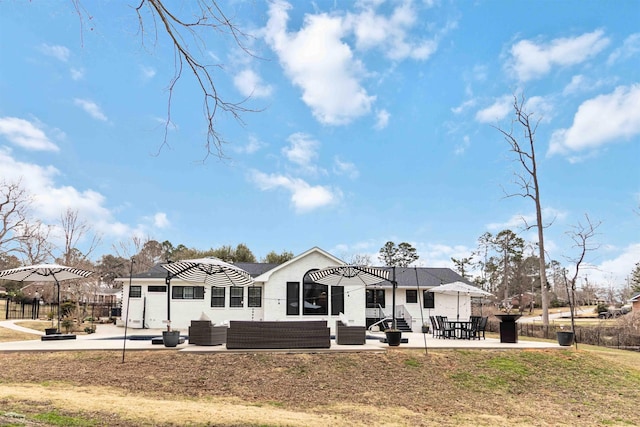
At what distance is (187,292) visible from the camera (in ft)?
75.7

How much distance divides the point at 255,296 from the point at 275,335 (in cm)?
1066

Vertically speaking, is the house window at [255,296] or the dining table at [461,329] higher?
the house window at [255,296]

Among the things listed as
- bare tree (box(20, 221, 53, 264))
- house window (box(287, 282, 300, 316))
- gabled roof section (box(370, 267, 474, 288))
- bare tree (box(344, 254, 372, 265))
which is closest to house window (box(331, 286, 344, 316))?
house window (box(287, 282, 300, 316))

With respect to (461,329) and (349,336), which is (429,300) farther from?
(349,336)

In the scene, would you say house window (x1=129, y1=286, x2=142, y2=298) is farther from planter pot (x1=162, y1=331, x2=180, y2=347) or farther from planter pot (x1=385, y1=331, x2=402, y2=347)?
planter pot (x1=385, y1=331, x2=402, y2=347)

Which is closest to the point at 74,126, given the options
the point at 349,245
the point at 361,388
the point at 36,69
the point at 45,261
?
the point at 36,69

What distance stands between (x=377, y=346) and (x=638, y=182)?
52.5 feet

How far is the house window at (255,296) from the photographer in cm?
2320

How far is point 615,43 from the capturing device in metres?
16.8

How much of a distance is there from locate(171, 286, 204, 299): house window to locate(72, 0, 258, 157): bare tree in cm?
1913

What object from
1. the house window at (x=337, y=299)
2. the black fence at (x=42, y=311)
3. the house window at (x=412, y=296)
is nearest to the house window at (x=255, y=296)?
the house window at (x=337, y=299)

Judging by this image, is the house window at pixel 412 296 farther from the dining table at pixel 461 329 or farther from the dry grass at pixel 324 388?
the dry grass at pixel 324 388

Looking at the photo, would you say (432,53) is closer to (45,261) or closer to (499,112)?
(499,112)

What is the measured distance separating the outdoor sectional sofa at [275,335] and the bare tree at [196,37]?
849 centimetres
